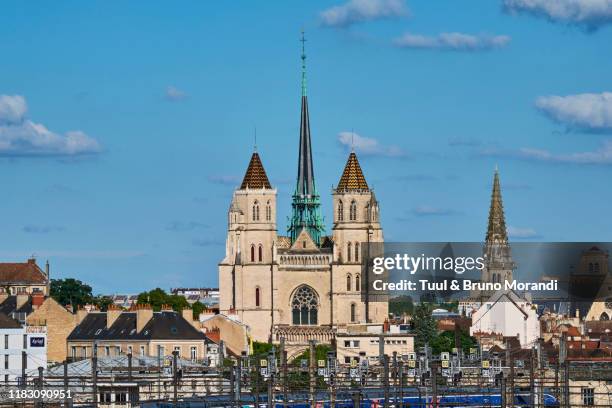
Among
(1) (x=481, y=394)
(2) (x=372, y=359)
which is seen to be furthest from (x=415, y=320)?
(1) (x=481, y=394)

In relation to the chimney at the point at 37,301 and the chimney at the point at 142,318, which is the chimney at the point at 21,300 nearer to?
the chimney at the point at 37,301

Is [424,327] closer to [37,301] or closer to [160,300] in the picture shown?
[160,300]

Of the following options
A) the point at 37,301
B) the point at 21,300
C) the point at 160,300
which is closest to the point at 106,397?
the point at 37,301

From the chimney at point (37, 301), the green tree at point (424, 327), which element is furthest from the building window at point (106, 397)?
the green tree at point (424, 327)

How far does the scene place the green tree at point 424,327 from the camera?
170500mm

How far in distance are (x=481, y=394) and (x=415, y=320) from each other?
85.6 meters

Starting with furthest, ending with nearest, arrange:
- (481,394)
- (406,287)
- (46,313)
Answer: (406,287)
(46,313)
(481,394)

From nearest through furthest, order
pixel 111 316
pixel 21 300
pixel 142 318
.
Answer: pixel 142 318 < pixel 111 316 < pixel 21 300

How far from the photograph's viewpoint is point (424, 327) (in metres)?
177

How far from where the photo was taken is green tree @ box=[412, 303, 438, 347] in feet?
559

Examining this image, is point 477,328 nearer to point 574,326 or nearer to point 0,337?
point 574,326

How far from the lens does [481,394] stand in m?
96.1

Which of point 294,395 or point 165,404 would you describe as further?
point 294,395

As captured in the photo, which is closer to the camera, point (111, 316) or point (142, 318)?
point (142, 318)
